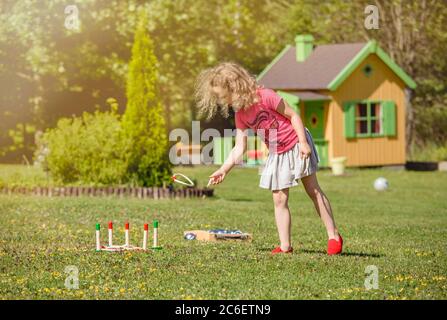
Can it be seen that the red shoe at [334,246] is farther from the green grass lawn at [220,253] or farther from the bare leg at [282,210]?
the bare leg at [282,210]

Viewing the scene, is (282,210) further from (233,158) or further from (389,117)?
(389,117)

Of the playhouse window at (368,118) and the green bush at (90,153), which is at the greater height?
the playhouse window at (368,118)

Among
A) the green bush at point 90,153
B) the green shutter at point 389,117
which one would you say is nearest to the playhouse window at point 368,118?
the green shutter at point 389,117

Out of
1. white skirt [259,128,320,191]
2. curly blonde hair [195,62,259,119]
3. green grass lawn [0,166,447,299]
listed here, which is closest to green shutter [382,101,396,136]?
green grass lawn [0,166,447,299]

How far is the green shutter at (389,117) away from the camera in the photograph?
2942 cm

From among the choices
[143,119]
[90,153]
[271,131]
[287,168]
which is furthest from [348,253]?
[90,153]

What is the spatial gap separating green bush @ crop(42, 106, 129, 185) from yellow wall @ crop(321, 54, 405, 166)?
35.7 ft

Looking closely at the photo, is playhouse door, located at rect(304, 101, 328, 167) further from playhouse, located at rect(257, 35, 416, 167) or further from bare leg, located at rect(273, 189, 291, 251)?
bare leg, located at rect(273, 189, 291, 251)

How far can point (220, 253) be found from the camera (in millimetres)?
9805

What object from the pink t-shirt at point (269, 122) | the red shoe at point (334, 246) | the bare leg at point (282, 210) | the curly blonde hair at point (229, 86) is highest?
the curly blonde hair at point (229, 86)

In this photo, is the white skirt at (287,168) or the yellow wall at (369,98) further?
the yellow wall at (369,98)

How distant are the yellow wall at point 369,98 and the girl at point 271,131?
18.6 metres

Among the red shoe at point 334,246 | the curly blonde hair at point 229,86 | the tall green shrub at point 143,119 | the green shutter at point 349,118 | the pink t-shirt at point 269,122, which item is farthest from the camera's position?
the green shutter at point 349,118

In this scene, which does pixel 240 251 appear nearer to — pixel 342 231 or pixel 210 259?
pixel 210 259
